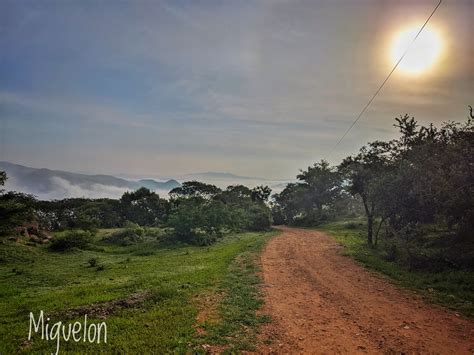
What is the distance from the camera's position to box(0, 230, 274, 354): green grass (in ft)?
28.4

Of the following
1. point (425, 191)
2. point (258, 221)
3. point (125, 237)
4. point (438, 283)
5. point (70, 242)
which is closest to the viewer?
point (438, 283)

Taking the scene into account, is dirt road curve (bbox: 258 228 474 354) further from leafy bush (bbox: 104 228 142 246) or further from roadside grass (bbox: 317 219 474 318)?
leafy bush (bbox: 104 228 142 246)

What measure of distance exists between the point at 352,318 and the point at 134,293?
832 centimetres

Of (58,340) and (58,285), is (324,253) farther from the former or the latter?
(58,340)

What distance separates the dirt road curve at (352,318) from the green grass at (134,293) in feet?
3.53

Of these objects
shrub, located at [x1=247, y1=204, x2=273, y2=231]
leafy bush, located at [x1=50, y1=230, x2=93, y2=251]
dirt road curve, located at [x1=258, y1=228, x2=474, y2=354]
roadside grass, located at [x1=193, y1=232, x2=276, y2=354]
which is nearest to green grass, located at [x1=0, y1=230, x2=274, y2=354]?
roadside grass, located at [x1=193, y1=232, x2=276, y2=354]

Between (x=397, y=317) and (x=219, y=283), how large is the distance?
7384mm

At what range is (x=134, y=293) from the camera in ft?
43.7

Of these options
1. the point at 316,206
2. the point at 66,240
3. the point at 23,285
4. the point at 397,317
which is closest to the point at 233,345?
the point at 397,317

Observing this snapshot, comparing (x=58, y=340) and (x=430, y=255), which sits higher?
(x=430, y=255)

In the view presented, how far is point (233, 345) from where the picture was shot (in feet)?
27.7

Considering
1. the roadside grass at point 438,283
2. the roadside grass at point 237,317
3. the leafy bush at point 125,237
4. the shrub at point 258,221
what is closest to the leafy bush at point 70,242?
the leafy bush at point 125,237

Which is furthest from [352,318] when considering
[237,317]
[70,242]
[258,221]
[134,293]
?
[258,221]

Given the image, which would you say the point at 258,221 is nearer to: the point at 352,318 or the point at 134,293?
the point at 134,293
